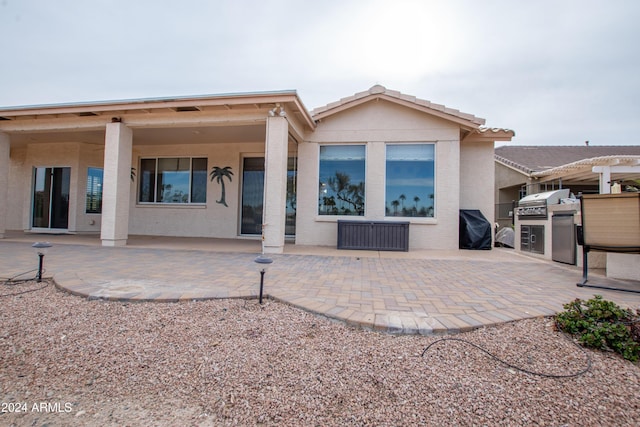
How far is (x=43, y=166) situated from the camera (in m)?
10.2

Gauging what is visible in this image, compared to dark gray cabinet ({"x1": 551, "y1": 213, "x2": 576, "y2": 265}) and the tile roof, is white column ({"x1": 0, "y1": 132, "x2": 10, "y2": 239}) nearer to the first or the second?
dark gray cabinet ({"x1": 551, "y1": 213, "x2": 576, "y2": 265})

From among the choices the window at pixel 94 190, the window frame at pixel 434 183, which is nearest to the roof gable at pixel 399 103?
the window frame at pixel 434 183

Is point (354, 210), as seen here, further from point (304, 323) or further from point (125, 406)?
point (125, 406)

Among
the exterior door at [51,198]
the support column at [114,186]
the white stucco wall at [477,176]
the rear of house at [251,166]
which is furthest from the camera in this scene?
the exterior door at [51,198]

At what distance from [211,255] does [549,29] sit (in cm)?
997

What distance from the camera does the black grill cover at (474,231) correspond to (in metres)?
7.64

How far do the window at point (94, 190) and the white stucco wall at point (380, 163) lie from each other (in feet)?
26.3

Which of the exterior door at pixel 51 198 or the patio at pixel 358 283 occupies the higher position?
the exterior door at pixel 51 198

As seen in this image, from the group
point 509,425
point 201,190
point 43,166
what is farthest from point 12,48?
point 509,425

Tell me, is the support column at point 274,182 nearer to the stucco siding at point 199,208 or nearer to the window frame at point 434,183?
the window frame at point 434,183

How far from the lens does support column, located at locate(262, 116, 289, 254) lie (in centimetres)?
611

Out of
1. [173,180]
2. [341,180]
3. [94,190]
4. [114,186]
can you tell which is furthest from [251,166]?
[94,190]

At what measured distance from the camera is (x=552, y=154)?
17.7m

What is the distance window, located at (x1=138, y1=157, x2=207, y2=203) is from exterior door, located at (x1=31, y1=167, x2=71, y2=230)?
9.09 feet
